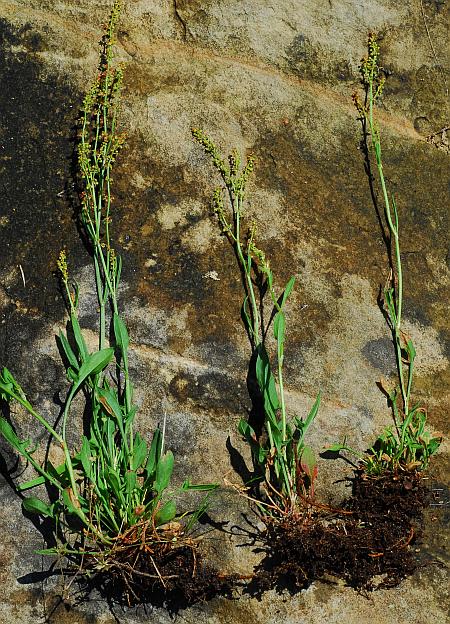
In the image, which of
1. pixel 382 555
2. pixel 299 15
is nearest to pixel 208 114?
pixel 299 15

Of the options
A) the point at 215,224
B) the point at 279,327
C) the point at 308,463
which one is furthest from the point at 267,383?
the point at 215,224

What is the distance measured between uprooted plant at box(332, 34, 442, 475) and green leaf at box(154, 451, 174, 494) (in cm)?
57

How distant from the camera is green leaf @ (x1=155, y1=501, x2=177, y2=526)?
8.61 ft

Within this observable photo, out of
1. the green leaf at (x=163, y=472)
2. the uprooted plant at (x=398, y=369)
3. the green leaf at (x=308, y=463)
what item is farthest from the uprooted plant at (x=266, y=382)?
the green leaf at (x=163, y=472)

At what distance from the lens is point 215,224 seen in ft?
9.67

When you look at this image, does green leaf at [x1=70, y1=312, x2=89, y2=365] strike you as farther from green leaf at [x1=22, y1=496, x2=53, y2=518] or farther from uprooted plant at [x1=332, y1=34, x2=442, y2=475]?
uprooted plant at [x1=332, y1=34, x2=442, y2=475]

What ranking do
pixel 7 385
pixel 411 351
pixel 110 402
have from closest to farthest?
pixel 7 385 < pixel 110 402 < pixel 411 351

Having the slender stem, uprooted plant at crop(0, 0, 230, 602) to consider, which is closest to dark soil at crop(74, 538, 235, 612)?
uprooted plant at crop(0, 0, 230, 602)

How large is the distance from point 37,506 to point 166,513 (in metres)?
0.42

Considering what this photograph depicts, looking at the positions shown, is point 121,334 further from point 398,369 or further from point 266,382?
point 398,369

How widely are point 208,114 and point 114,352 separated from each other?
3.16 ft

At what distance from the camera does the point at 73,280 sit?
2867 mm

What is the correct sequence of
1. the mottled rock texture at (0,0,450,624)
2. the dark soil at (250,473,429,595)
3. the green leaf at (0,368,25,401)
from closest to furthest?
1. the green leaf at (0,368,25,401)
2. the dark soil at (250,473,429,595)
3. the mottled rock texture at (0,0,450,624)

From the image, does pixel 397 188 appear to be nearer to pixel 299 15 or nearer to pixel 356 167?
pixel 356 167
